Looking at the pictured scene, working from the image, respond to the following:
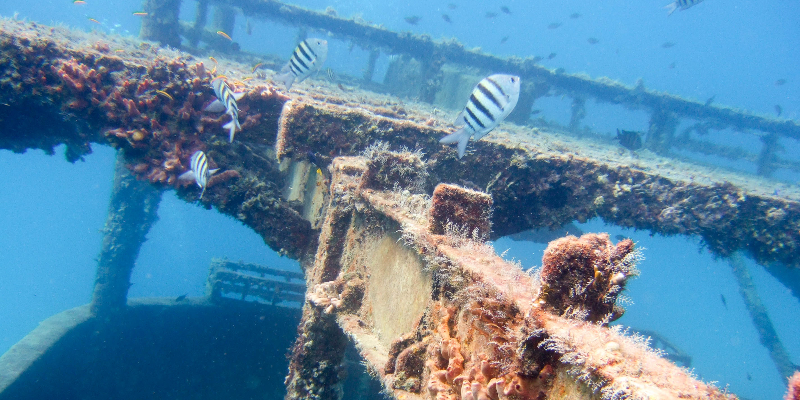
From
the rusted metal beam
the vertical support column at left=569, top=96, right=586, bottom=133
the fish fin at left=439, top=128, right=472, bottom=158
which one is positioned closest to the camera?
the rusted metal beam

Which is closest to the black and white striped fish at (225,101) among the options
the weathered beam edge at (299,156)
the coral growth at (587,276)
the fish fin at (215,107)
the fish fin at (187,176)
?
the fish fin at (215,107)

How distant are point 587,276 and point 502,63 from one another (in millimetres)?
12190

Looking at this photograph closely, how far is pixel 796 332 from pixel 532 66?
515ft

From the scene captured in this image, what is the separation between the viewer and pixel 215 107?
16.6ft

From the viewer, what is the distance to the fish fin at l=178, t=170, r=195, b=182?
484cm

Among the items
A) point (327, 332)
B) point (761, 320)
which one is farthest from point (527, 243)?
point (327, 332)

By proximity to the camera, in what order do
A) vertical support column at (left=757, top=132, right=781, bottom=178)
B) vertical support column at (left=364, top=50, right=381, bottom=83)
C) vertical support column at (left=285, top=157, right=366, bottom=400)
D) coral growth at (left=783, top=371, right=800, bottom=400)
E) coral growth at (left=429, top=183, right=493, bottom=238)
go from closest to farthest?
1. coral growth at (left=783, top=371, right=800, bottom=400)
2. coral growth at (left=429, top=183, right=493, bottom=238)
3. vertical support column at (left=285, top=157, right=366, bottom=400)
4. vertical support column at (left=757, top=132, right=781, bottom=178)
5. vertical support column at (left=364, top=50, right=381, bottom=83)

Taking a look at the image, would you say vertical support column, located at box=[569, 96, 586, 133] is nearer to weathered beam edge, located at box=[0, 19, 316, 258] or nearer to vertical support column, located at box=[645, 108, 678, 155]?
vertical support column, located at box=[645, 108, 678, 155]

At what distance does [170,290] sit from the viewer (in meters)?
58.2

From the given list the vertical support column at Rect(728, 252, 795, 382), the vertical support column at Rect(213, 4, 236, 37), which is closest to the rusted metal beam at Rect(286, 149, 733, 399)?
the vertical support column at Rect(213, 4, 236, 37)

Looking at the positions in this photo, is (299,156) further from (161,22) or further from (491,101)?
(161,22)

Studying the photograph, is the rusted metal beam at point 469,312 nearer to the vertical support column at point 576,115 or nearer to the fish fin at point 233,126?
the fish fin at point 233,126

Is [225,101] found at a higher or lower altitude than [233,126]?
higher

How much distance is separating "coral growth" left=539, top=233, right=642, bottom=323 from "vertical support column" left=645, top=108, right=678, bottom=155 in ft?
39.4
